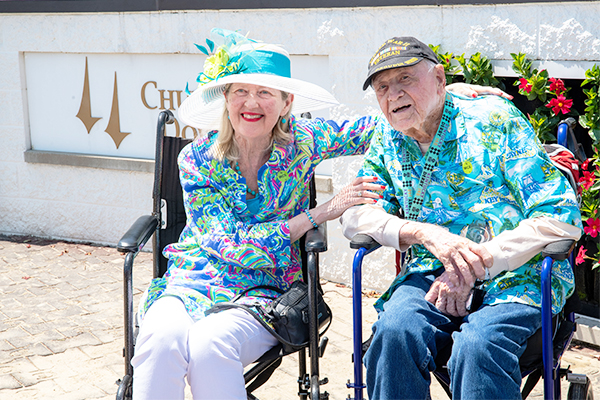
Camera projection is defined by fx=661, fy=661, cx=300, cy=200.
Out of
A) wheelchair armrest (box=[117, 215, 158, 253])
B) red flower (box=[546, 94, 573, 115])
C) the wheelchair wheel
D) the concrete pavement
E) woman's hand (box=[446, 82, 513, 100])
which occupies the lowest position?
the concrete pavement

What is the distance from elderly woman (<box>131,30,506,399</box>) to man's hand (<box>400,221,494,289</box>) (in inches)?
10.4

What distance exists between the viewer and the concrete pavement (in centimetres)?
362

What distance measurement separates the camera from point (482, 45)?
4.12 m

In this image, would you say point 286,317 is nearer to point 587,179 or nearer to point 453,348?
point 453,348

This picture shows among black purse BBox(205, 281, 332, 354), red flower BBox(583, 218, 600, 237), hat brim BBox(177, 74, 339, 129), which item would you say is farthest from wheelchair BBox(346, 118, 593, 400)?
red flower BBox(583, 218, 600, 237)

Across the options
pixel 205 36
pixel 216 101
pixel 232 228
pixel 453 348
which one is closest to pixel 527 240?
pixel 453 348

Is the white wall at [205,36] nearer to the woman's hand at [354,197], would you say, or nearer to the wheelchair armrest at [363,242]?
the woman's hand at [354,197]

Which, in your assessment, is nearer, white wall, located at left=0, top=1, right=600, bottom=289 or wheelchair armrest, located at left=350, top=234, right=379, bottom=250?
wheelchair armrest, located at left=350, top=234, right=379, bottom=250

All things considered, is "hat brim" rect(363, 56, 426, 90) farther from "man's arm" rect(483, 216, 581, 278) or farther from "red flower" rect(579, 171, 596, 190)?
"red flower" rect(579, 171, 596, 190)

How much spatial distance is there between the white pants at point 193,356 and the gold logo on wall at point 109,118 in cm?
387

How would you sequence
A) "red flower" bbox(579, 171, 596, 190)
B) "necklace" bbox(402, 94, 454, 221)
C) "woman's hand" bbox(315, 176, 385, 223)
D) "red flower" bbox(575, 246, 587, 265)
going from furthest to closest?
"red flower" bbox(575, 246, 587, 265)
"red flower" bbox(579, 171, 596, 190)
"woman's hand" bbox(315, 176, 385, 223)
"necklace" bbox(402, 94, 454, 221)

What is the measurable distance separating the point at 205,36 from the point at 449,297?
3.68 metres

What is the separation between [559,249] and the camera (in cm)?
233

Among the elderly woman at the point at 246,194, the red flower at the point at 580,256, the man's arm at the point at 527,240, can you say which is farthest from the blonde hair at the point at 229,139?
the red flower at the point at 580,256
